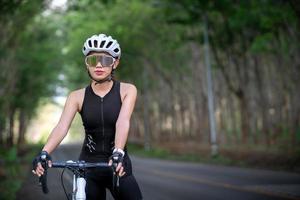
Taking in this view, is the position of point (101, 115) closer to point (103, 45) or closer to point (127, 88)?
point (127, 88)

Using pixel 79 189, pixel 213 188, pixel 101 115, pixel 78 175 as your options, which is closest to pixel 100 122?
pixel 101 115

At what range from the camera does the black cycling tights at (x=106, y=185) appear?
5.31m

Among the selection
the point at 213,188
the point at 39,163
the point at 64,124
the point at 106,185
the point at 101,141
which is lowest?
the point at 213,188

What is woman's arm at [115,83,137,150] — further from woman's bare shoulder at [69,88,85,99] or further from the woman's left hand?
woman's bare shoulder at [69,88,85,99]

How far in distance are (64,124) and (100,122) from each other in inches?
11.3

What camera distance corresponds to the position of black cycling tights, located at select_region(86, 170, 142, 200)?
5.31 m

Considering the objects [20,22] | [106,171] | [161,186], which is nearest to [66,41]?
[20,22]

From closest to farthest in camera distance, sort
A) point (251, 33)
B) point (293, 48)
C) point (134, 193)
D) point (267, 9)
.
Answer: point (134, 193)
point (267, 9)
point (293, 48)
point (251, 33)

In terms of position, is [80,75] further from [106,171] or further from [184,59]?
[106,171]

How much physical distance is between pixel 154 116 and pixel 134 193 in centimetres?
6149

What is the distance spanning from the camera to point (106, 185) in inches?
217

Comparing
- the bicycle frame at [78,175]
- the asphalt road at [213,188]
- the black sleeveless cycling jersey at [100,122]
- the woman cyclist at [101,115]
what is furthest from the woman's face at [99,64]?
the asphalt road at [213,188]

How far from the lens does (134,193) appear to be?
5.33m

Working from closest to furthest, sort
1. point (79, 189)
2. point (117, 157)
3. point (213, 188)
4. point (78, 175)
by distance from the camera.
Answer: point (117, 157) → point (79, 189) → point (78, 175) → point (213, 188)
